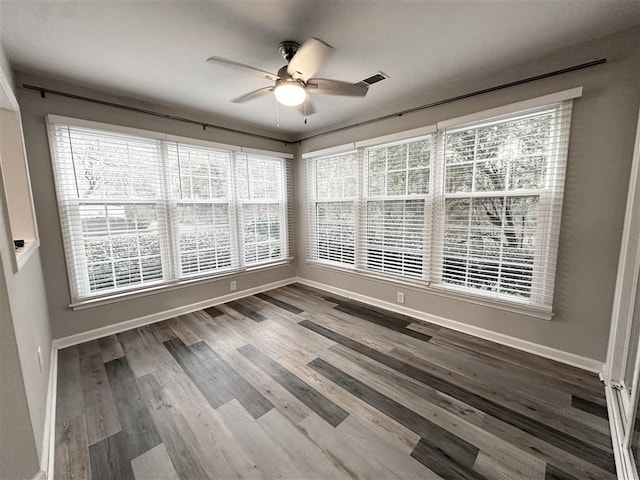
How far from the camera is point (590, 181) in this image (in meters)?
2.05

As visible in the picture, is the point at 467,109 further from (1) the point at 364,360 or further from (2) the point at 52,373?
(2) the point at 52,373

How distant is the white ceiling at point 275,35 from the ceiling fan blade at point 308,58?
0.25 meters

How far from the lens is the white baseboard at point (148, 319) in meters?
2.61

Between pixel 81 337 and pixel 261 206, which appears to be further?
pixel 261 206

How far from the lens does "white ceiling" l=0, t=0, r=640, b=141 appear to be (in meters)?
1.59

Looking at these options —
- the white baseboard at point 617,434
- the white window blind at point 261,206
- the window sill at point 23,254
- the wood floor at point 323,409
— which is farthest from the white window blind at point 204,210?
the white baseboard at point 617,434

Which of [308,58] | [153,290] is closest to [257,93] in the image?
[308,58]

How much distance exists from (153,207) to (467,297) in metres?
3.65

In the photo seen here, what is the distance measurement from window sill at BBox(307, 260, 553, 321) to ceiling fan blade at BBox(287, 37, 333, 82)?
246 centimetres

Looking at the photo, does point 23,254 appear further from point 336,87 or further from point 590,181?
point 590,181

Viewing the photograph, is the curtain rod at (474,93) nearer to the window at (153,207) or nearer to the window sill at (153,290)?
the window at (153,207)

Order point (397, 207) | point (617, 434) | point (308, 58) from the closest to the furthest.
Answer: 1. point (617, 434)
2. point (308, 58)
3. point (397, 207)

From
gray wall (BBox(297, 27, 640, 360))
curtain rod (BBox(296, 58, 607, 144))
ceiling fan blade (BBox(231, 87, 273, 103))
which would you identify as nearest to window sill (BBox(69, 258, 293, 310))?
ceiling fan blade (BBox(231, 87, 273, 103))

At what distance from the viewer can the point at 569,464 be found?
1.38 metres
